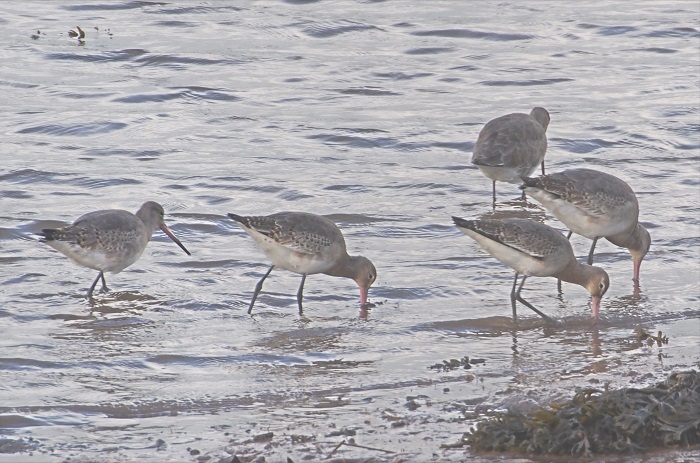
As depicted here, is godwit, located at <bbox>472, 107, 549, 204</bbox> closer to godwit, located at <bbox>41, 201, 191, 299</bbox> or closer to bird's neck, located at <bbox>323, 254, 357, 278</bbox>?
bird's neck, located at <bbox>323, 254, 357, 278</bbox>

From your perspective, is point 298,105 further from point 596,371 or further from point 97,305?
point 596,371

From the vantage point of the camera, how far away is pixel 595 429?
21.1 feet

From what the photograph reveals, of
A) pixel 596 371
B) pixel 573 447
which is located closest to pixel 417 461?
pixel 573 447

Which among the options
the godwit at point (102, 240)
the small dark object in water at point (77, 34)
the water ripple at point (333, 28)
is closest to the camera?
the godwit at point (102, 240)

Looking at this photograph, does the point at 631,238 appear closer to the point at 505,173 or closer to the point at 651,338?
the point at 651,338

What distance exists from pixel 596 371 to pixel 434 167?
18.9ft

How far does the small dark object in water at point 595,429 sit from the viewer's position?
6328 mm

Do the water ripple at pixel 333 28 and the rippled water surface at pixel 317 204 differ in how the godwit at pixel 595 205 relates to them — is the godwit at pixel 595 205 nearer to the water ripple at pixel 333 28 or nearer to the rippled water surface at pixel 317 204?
the rippled water surface at pixel 317 204

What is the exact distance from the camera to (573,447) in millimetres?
6309

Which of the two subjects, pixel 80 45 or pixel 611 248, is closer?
pixel 611 248

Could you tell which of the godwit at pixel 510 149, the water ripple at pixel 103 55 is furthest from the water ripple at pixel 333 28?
the godwit at pixel 510 149

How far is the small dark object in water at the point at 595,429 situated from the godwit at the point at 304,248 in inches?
127

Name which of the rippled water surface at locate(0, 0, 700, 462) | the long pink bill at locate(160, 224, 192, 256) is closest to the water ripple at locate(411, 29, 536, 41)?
the rippled water surface at locate(0, 0, 700, 462)

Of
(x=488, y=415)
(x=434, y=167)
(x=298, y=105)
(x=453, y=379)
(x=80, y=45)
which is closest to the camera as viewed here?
(x=488, y=415)
